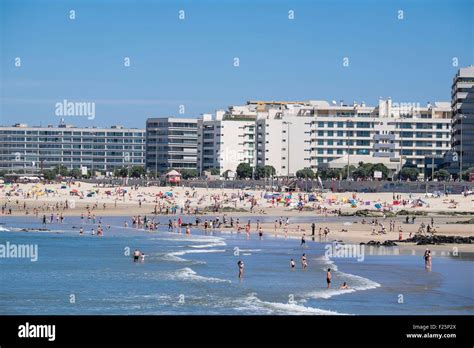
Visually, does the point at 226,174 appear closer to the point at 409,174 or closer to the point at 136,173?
the point at 136,173

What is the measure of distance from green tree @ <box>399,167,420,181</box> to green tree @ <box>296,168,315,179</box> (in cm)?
1185

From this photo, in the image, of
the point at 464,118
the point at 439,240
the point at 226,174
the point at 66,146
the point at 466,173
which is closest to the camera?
the point at 439,240

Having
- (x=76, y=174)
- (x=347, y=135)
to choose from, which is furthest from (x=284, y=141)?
(x=76, y=174)

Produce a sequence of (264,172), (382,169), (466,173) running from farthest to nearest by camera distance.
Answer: (264,172)
(382,169)
(466,173)

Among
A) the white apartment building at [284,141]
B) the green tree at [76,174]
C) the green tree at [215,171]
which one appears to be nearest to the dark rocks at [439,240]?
the white apartment building at [284,141]

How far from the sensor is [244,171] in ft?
455

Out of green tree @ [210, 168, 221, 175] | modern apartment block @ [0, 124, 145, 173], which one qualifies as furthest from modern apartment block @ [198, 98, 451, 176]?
modern apartment block @ [0, 124, 145, 173]

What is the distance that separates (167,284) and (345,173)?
3485 inches

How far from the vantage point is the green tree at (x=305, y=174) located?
127312 millimetres

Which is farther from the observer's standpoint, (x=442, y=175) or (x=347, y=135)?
(x=347, y=135)

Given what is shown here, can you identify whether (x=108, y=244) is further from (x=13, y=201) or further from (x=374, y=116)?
(x=374, y=116)

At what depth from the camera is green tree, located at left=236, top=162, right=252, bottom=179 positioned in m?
138

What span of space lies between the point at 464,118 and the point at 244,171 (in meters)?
32.9

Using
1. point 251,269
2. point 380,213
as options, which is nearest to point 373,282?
point 251,269
